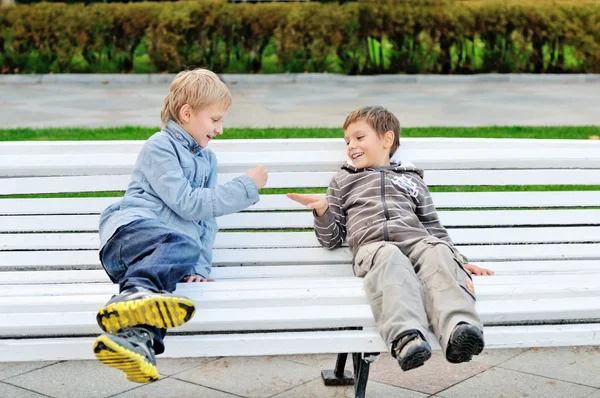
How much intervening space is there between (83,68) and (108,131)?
717 centimetres

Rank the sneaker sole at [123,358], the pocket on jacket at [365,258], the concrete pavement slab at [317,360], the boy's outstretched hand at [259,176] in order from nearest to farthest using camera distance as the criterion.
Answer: the sneaker sole at [123,358] → the pocket on jacket at [365,258] → the boy's outstretched hand at [259,176] → the concrete pavement slab at [317,360]

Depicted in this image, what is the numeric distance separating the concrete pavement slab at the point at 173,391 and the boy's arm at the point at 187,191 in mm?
740

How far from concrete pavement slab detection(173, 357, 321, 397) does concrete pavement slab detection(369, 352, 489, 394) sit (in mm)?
281

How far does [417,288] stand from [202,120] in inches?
41.3

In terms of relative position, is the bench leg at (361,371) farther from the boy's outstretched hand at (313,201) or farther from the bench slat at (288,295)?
the boy's outstretched hand at (313,201)

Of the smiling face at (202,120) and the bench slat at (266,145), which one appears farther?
the bench slat at (266,145)

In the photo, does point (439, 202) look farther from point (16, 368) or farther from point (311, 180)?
point (16, 368)

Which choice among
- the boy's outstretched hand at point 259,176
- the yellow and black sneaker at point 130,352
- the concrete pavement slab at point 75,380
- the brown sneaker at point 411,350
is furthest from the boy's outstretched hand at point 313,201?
the concrete pavement slab at point 75,380

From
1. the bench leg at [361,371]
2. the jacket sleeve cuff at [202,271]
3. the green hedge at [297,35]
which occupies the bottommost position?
the green hedge at [297,35]

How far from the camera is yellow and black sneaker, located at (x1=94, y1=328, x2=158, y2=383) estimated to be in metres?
3.01

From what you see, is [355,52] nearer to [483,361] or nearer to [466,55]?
[466,55]

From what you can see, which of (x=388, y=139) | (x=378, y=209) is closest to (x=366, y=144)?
(x=388, y=139)

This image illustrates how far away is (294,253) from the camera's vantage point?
4.18m

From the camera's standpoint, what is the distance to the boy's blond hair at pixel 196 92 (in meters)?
3.78
